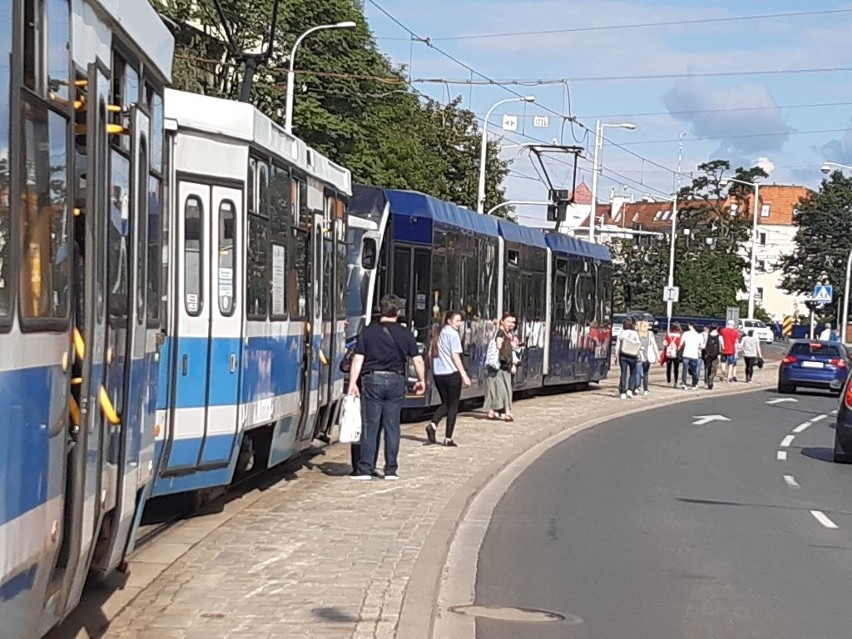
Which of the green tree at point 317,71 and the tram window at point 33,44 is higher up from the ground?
the green tree at point 317,71

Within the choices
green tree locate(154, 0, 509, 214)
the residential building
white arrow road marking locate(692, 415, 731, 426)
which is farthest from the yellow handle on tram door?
the residential building

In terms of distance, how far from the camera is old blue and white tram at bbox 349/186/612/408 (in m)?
22.7

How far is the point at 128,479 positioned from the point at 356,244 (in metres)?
14.2

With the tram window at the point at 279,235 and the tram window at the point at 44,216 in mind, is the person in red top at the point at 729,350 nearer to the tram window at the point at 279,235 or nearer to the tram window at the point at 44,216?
the tram window at the point at 279,235

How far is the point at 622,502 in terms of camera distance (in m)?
15.5

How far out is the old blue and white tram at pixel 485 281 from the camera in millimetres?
22688

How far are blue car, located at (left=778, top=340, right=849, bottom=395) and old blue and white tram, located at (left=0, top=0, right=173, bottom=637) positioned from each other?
3776 centimetres

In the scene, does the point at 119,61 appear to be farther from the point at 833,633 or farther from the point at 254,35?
the point at 254,35

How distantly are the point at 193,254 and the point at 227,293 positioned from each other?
1.48 ft

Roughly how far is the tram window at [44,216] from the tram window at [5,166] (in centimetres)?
17

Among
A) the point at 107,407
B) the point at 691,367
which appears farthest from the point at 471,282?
the point at 107,407

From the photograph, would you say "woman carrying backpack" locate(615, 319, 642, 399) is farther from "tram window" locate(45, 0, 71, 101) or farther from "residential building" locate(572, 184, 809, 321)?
"residential building" locate(572, 184, 809, 321)

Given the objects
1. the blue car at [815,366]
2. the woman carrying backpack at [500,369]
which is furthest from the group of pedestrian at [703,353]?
the woman carrying backpack at [500,369]

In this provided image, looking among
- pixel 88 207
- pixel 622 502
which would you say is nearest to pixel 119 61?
pixel 88 207
